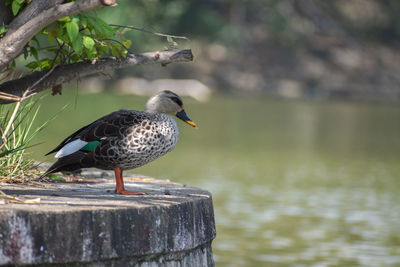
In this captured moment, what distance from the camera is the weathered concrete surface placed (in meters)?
3.78

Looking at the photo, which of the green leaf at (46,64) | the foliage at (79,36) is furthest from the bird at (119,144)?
the green leaf at (46,64)

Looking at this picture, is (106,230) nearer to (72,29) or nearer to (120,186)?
(120,186)

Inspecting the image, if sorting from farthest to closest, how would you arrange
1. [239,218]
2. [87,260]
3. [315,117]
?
A: [315,117] < [239,218] < [87,260]

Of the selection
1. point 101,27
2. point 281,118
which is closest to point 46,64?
point 101,27

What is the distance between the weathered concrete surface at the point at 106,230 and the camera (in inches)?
149

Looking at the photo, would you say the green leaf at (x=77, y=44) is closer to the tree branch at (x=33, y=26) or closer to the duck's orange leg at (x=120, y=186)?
the tree branch at (x=33, y=26)

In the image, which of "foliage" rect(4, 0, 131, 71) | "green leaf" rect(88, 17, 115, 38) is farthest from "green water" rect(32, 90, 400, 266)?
"green leaf" rect(88, 17, 115, 38)

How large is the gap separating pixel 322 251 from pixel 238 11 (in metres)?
52.7

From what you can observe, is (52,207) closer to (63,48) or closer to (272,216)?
(63,48)

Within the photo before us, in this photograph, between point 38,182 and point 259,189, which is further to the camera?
point 259,189

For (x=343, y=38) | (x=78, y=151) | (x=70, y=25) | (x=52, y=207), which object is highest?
(x=343, y=38)

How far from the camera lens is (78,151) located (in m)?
5.20

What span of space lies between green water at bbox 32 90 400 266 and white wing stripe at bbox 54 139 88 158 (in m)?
0.47

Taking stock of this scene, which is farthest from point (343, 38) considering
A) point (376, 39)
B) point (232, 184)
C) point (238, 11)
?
point (232, 184)
